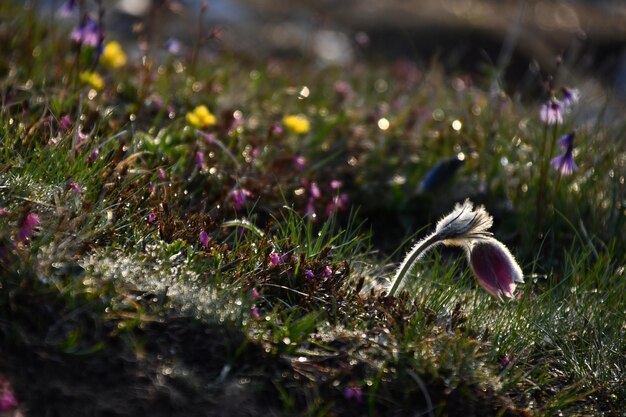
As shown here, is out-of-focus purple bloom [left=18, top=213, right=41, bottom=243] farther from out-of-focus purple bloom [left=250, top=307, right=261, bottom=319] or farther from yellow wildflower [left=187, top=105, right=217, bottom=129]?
yellow wildflower [left=187, top=105, right=217, bottom=129]

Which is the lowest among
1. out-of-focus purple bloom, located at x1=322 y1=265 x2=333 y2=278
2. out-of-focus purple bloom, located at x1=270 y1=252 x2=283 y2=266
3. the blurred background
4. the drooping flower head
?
the blurred background

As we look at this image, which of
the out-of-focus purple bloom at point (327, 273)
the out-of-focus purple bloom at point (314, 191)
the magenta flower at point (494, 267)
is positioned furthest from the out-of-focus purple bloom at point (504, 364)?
the out-of-focus purple bloom at point (314, 191)

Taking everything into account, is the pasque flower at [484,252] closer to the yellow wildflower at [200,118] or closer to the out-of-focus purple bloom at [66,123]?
the yellow wildflower at [200,118]

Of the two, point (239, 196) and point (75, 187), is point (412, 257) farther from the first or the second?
point (75, 187)

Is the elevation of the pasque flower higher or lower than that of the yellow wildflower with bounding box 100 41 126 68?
higher

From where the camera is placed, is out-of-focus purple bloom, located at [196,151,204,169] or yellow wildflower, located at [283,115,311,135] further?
yellow wildflower, located at [283,115,311,135]

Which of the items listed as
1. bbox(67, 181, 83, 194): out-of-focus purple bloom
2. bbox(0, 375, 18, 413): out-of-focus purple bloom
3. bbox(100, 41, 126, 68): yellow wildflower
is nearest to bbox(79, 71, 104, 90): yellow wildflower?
bbox(100, 41, 126, 68): yellow wildflower

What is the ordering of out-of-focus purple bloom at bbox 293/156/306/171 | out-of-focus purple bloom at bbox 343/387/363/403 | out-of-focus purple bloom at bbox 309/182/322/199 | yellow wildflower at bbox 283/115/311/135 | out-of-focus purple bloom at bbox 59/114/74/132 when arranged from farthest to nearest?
yellow wildflower at bbox 283/115/311/135 → out-of-focus purple bloom at bbox 293/156/306/171 → out-of-focus purple bloom at bbox 309/182/322/199 → out-of-focus purple bloom at bbox 59/114/74/132 → out-of-focus purple bloom at bbox 343/387/363/403
